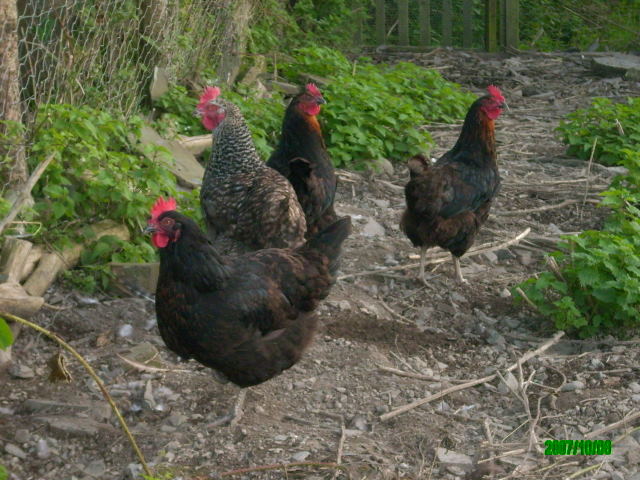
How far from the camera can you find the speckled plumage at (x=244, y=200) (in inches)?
185

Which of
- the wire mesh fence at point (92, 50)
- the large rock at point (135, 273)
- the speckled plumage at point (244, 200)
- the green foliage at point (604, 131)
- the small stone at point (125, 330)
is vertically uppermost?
the wire mesh fence at point (92, 50)

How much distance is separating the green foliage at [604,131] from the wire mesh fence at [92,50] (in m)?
3.81

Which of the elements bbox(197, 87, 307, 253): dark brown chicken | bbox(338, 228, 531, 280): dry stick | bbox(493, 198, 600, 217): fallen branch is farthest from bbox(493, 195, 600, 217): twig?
bbox(197, 87, 307, 253): dark brown chicken

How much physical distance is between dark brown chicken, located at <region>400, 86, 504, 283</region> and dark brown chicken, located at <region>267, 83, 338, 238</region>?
567mm

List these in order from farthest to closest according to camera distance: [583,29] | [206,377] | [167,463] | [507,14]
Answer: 1. [583,29]
2. [507,14]
3. [206,377]
4. [167,463]

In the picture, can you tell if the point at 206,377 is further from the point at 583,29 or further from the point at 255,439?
the point at 583,29

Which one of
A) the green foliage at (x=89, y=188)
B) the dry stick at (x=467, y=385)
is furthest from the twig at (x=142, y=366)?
the dry stick at (x=467, y=385)

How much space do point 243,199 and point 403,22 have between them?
9041mm

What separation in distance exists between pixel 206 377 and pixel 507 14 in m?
9.92

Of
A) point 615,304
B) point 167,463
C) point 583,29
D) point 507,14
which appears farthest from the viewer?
point 583,29

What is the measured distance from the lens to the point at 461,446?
13.1ft

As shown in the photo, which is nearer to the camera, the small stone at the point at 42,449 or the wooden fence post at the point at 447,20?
the small stone at the point at 42,449

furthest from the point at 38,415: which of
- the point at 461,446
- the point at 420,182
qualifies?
the point at 420,182

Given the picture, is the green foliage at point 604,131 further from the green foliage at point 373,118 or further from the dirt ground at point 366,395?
the dirt ground at point 366,395
